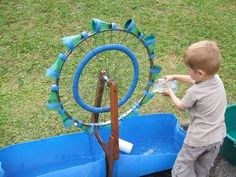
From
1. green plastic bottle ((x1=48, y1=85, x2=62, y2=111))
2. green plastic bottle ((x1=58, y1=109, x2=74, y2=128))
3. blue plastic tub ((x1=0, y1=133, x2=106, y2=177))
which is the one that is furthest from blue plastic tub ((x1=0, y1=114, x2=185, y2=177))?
green plastic bottle ((x1=48, y1=85, x2=62, y2=111))

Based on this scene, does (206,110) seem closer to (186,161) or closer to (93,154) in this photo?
(186,161)

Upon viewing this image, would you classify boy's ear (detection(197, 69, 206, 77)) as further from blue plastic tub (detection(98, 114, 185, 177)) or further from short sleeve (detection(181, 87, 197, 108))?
blue plastic tub (detection(98, 114, 185, 177))

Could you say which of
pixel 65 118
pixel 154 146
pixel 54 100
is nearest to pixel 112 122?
pixel 65 118

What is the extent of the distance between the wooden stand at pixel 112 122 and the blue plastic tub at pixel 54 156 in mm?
41

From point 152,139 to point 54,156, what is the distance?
2.26 ft

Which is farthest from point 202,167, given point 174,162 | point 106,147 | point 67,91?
point 67,91

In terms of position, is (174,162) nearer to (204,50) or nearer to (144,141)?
(144,141)

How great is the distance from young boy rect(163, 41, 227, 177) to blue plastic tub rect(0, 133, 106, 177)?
0.49 meters

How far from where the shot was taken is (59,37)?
149 inches

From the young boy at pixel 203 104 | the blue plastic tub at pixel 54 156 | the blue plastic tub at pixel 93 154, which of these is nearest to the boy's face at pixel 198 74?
the young boy at pixel 203 104

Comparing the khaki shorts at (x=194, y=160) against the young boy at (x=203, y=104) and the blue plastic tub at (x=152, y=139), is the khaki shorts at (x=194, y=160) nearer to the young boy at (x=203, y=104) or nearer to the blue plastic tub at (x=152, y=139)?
the young boy at (x=203, y=104)

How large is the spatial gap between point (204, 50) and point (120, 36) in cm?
185

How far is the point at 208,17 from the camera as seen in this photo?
4320 millimetres

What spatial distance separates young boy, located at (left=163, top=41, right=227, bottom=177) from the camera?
78.8 inches
